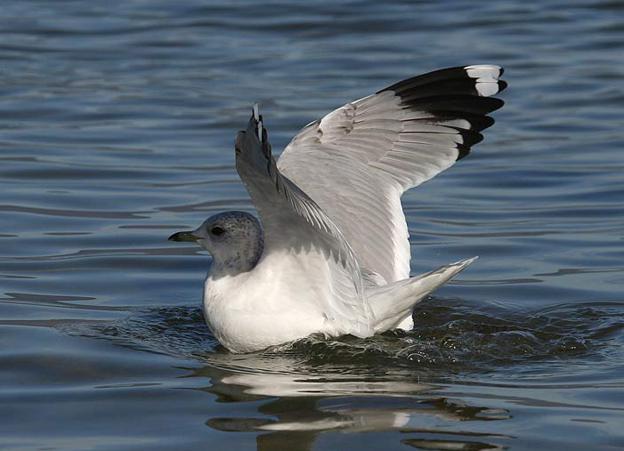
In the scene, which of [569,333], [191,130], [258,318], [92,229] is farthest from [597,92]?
[258,318]

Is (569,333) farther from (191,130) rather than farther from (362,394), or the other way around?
(191,130)

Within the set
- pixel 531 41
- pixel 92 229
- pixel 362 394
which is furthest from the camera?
pixel 531 41

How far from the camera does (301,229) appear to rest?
616 cm

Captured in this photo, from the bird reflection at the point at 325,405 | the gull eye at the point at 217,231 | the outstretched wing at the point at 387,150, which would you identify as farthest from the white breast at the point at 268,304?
the outstretched wing at the point at 387,150

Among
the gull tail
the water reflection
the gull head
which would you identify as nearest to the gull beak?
the gull head

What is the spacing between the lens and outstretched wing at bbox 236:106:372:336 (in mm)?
5348

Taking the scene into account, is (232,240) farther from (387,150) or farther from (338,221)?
(387,150)

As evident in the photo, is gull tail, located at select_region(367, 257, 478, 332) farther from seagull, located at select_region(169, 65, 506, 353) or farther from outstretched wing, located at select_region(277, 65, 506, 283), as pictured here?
outstretched wing, located at select_region(277, 65, 506, 283)

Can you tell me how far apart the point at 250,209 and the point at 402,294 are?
3456 millimetres

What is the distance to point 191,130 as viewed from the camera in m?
12.2

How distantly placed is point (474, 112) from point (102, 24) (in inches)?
412

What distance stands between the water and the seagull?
0.16 metres

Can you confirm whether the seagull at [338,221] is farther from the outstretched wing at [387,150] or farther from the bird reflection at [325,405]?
the bird reflection at [325,405]

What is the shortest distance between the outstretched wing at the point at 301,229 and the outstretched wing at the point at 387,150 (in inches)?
23.2
